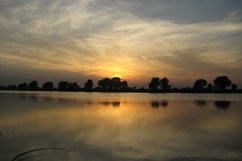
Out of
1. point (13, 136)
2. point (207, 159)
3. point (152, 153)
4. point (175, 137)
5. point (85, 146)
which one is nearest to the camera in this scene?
point (207, 159)

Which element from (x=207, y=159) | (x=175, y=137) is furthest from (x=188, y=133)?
(x=207, y=159)

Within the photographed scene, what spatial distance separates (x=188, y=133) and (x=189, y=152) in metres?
4.61

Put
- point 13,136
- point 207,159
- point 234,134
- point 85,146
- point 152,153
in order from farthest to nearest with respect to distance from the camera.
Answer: point 234,134 → point 13,136 → point 85,146 → point 152,153 → point 207,159

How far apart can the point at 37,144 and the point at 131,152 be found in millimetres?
3578

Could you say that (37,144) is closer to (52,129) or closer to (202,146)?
(52,129)

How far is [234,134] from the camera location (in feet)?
46.3

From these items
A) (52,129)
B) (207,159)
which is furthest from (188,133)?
(52,129)

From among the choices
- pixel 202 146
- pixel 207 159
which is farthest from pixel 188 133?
pixel 207 159

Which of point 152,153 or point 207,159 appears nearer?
point 207,159

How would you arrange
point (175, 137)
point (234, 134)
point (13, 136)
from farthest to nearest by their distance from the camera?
point (234, 134) → point (175, 137) → point (13, 136)

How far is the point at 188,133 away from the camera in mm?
14461

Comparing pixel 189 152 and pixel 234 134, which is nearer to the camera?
pixel 189 152

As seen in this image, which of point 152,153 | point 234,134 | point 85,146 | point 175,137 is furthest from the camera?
point 234,134

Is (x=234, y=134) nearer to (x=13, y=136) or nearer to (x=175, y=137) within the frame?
(x=175, y=137)
